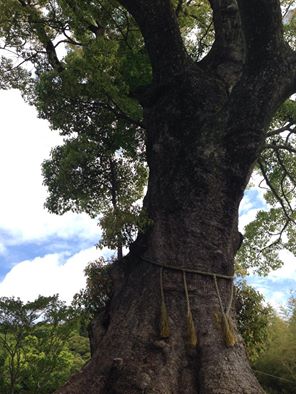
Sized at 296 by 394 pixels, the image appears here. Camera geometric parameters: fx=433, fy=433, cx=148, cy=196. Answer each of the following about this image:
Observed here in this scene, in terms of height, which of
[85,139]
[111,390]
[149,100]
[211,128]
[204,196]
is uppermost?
[85,139]

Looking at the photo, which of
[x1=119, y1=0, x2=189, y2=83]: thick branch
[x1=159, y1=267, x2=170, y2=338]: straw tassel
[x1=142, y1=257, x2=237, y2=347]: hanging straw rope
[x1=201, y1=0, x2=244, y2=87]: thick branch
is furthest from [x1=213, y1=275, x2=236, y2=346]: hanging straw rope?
[x1=201, y1=0, x2=244, y2=87]: thick branch

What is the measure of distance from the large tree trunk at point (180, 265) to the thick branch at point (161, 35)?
244 millimetres

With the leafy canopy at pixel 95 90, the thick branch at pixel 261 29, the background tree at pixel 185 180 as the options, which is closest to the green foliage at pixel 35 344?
the leafy canopy at pixel 95 90

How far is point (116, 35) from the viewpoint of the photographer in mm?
8805

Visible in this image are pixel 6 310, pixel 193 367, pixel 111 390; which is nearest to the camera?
pixel 111 390

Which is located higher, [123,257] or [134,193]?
[134,193]

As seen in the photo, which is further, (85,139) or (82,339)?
(82,339)

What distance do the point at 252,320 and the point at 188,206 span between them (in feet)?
8.14

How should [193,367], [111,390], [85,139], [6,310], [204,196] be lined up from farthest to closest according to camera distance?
1. [6,310]
2. [85,139]
3. [204,196]
4. [193,367]
5. [111,390]

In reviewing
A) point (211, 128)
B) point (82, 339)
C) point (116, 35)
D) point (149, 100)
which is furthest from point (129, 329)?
point (82, 339)

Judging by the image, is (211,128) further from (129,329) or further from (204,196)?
(129,329)

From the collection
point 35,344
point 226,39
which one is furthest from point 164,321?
point 35,344

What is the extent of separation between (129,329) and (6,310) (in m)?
10.4

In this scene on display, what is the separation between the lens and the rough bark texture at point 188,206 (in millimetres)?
4121
